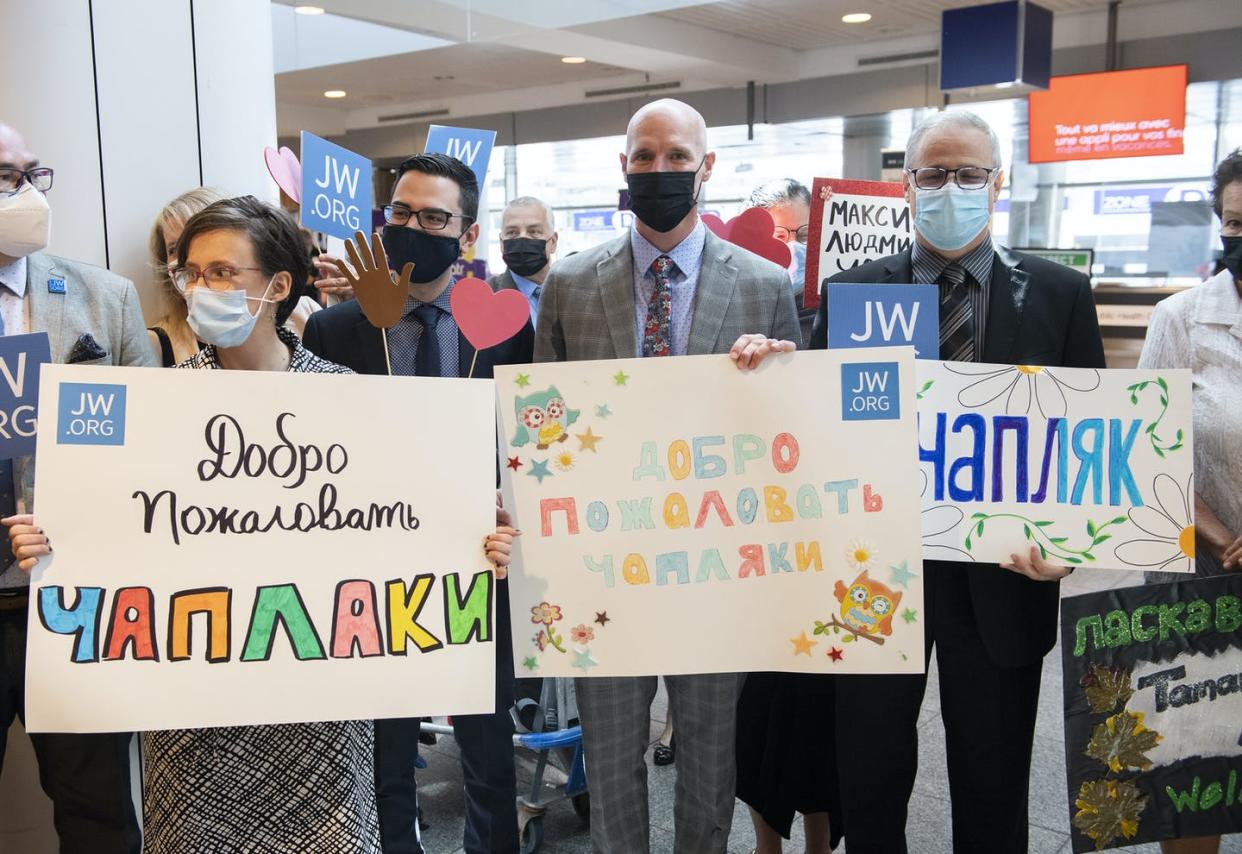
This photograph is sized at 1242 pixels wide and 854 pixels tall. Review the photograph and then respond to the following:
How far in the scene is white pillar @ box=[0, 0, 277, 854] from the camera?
2.38 m

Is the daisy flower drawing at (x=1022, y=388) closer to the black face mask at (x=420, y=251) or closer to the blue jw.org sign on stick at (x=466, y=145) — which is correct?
the black face mask at (x=420, y=251)

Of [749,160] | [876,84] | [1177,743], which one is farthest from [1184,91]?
[1177,743]

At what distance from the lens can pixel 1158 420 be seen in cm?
189

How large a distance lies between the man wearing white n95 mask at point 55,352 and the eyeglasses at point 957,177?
1.68 m

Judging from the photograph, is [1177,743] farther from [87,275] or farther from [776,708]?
[87,275]

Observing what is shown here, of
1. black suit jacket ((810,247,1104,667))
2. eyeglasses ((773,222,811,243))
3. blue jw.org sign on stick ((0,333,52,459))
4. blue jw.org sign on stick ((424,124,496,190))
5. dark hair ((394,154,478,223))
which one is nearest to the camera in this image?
blue jw.org sign on stick ((0,333,52,459))

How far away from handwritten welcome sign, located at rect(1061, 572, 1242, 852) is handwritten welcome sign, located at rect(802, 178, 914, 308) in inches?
50.3

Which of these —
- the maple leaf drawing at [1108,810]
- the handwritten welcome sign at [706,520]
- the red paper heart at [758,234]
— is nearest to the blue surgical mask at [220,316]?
the handwritten welcome sign at [706,520]

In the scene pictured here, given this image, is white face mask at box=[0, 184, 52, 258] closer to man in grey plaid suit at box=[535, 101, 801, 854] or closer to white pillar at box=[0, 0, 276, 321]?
white pillar at box=[0, 0, 276, 321]

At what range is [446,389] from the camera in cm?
170

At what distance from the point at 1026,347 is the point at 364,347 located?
4.44 feet

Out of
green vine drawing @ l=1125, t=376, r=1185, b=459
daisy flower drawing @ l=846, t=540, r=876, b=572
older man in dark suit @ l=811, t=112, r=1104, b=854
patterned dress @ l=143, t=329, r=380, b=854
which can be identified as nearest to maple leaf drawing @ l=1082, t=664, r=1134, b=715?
older man in dark suit @ l=811, t=112, r=1104, b=854

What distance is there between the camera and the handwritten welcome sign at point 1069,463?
188 cm

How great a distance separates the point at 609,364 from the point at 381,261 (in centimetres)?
43
